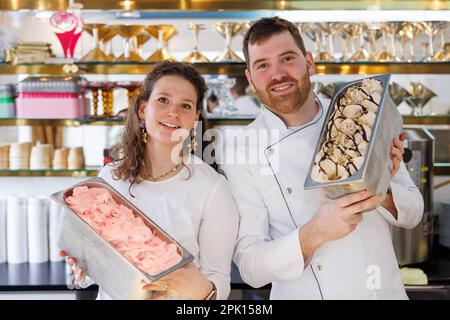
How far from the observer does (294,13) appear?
2705 millimetres

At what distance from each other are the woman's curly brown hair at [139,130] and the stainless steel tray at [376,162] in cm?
31

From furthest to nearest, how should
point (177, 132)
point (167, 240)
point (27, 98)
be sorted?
point (27, 98), point (177, 132), point (167, 240)

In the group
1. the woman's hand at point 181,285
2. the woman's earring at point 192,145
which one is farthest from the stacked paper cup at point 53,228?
the woman's hand at point 181,285

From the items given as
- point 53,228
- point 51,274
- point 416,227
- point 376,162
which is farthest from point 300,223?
point 53,228

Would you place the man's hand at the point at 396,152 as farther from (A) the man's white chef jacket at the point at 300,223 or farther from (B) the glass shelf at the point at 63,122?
(B) the glass shelf at the point at 63,122

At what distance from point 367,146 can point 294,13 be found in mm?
1760

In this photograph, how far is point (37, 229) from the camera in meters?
2.29

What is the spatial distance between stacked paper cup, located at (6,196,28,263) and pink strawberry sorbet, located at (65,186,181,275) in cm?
128

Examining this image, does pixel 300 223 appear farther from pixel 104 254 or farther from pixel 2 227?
pixel 2 227

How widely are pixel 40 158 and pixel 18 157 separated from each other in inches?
3.6

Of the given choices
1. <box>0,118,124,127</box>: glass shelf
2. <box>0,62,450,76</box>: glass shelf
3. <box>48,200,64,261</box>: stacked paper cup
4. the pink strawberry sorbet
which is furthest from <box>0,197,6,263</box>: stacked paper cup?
the pink strawberry sorbet
